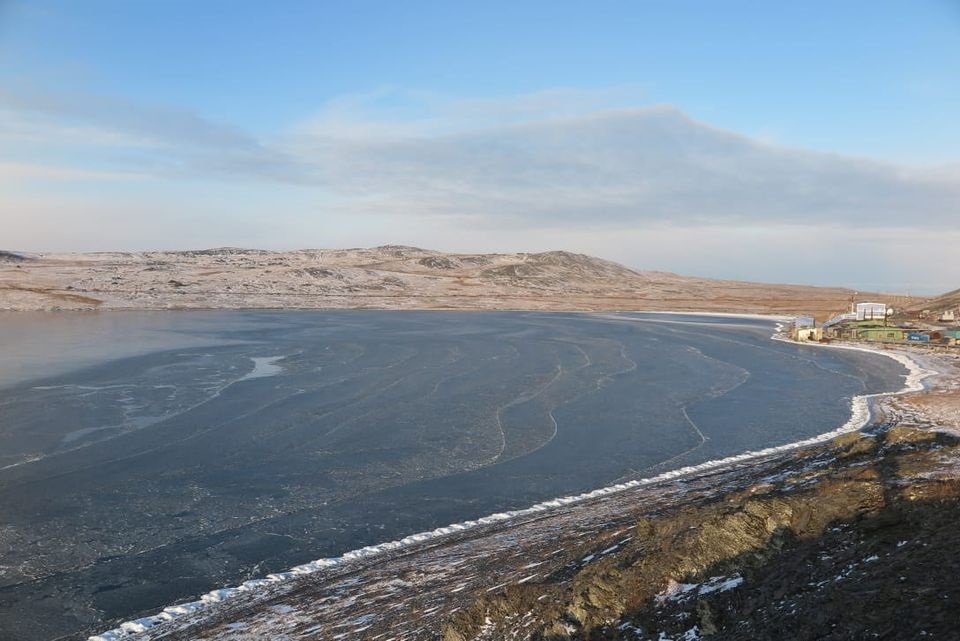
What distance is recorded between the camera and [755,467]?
18781 millimetres

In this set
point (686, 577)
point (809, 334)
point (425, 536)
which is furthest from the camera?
point (809, 334)

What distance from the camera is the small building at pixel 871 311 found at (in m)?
69.5

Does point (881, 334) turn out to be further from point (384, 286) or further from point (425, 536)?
point (384, 286)

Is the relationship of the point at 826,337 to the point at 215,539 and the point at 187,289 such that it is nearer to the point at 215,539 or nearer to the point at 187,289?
the point at 215,539

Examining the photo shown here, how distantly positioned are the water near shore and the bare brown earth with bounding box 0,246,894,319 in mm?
42888

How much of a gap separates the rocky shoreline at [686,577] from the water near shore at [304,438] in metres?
2.56

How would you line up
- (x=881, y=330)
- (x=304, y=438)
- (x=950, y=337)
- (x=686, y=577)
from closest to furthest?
1. (x=686, y=577)
2. (x=304, y=438)
3. (x=950, y=337)
4. (x=881, y=330)

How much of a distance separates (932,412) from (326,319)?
61920mm

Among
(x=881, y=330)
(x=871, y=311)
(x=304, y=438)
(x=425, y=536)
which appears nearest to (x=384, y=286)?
(x=871, y=311)

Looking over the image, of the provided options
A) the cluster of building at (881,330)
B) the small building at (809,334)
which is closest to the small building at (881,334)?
the cluster of building at (881,330)

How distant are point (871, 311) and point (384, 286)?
71.7 metres

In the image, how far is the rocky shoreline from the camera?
25.7 feet

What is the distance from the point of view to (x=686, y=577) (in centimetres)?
966

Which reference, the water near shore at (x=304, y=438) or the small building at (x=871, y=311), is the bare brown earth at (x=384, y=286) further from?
the water near shore at (x=304, y=438)
